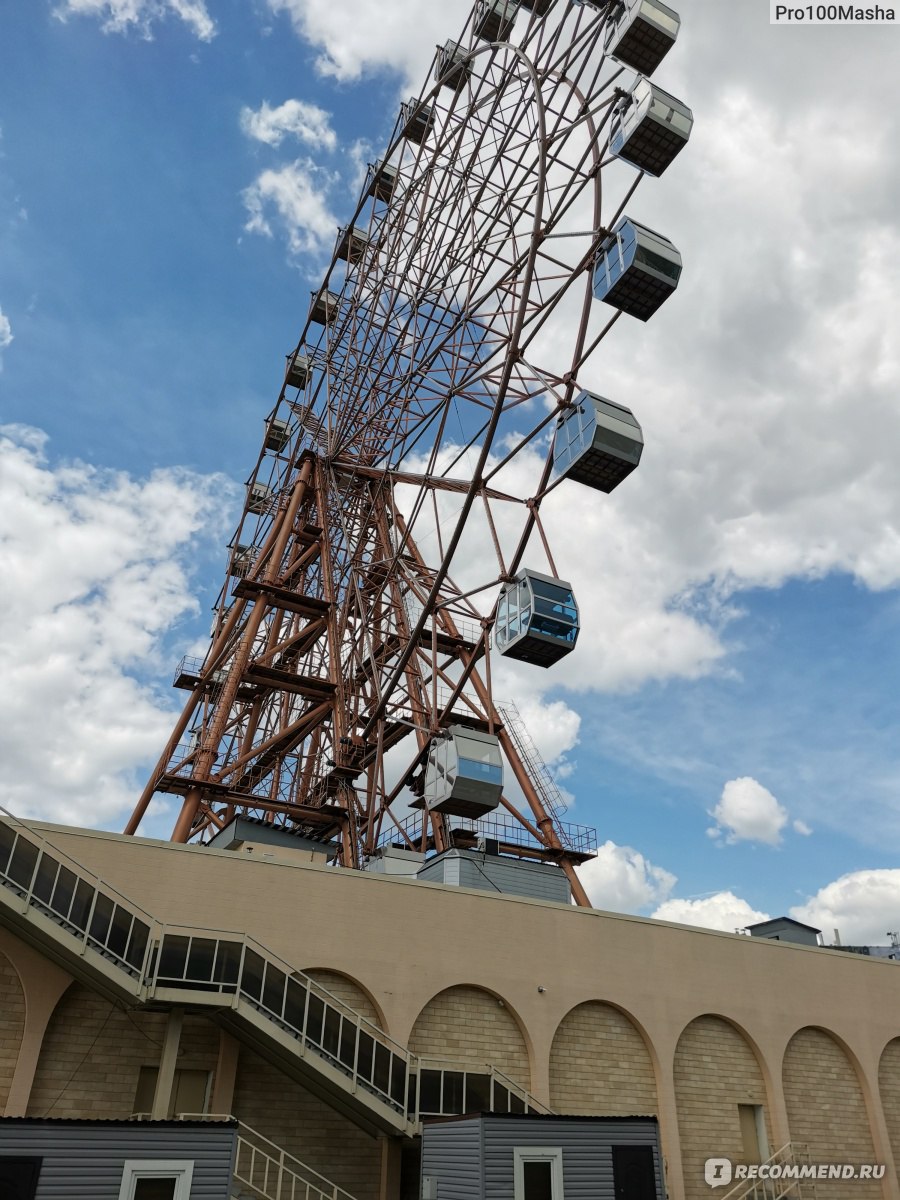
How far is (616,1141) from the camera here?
15695 millimetres

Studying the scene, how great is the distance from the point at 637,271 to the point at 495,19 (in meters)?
14.3

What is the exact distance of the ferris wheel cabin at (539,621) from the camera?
25078 mm

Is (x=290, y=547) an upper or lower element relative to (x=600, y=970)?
upper

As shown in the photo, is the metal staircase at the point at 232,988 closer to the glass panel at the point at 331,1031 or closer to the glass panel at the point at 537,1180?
the glass panel at the point at 331,1031

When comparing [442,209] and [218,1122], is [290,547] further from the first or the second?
[218,1122]

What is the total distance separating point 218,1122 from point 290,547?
3190cm

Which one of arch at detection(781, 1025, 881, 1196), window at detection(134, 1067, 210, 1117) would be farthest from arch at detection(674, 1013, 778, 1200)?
window at detection(134, 1067, 210, 1117)

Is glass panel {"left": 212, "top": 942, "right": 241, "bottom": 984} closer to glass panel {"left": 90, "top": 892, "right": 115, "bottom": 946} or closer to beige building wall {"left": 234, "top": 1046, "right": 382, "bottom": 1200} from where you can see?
glass panel {"left": 90, "top": 892, "right": 115, "bottom": 946}

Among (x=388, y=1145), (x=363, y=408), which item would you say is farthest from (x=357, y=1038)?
(x=363, y=408)

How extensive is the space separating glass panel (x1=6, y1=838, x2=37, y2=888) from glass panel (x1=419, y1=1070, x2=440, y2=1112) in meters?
7.84

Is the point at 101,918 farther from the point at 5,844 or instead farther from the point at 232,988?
the point at 232,988

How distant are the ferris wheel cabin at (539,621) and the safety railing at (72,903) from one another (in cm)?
1286

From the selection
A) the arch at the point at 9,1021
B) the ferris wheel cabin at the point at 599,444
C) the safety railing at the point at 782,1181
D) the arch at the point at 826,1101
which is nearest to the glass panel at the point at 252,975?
the arch at the point at 9,1021

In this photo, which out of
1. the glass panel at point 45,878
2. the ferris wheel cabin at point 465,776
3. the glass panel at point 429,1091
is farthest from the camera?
the ferris wheel cabin at point 465,776
